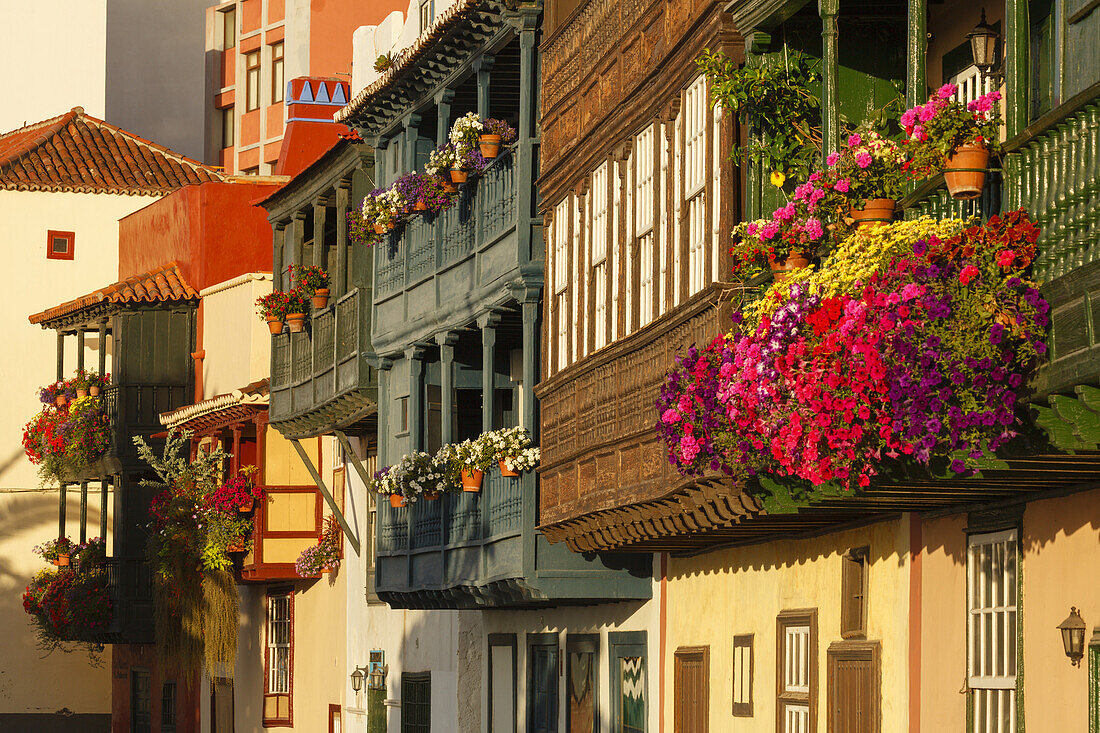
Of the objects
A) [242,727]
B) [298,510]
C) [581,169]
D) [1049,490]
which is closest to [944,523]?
[1049,490]

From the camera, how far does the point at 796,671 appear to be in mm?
16156

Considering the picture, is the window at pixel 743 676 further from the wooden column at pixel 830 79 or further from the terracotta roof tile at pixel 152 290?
the terracotta roof tile at pixel 152 290

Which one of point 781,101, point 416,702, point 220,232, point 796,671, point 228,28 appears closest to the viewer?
point 781,101

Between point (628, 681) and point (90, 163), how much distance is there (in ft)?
91.8

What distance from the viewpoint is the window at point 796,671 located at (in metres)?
15.7

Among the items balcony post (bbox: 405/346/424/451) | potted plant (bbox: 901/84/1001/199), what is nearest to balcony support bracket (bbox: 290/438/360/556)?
balcony post (bbox: 405/346/424/451)

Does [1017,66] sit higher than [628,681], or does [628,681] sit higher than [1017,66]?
[1017,66]

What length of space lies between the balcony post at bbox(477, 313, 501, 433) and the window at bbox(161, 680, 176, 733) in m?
17.8

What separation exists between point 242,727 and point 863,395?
23825mm

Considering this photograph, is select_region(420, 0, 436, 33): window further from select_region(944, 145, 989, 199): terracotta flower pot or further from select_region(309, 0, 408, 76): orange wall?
select_region(309, 0, 408, 76): orange wall

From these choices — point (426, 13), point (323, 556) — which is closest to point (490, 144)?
point (426, 13)

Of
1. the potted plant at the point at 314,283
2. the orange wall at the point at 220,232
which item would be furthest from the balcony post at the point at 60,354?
the potted plant at the point at 314,283

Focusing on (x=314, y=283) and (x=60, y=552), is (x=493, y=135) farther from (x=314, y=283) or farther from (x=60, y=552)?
(x=60, y=552)

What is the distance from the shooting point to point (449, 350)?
22688 millimetres
